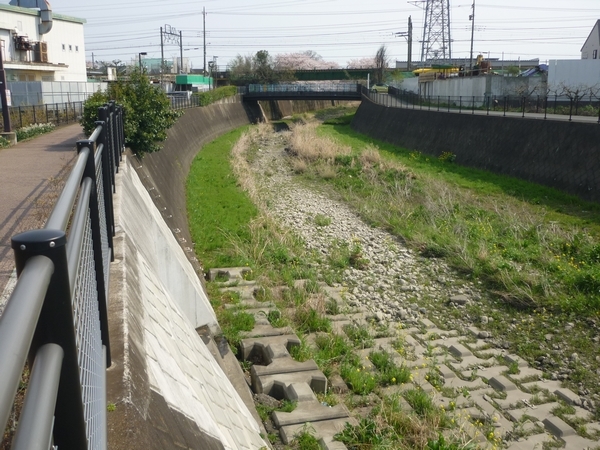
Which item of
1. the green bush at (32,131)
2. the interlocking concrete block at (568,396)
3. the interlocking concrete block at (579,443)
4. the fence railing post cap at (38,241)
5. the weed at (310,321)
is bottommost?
the interlocking concrete block at (579,443)

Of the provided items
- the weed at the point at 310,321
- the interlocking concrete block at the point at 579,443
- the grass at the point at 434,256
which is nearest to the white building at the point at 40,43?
the grass at the point at 434,256

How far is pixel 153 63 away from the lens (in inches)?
4048

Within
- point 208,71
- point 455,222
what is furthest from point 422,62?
point 455,222

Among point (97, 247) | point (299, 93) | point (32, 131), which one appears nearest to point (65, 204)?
point (97, 247)

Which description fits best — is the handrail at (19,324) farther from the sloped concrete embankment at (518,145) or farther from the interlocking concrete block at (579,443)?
the sloped concrete embankment at (518,145)

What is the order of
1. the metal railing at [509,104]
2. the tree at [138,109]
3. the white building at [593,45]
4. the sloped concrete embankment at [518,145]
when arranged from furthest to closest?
the white building at [593,45] → the metal railing at [509,104] → the sloped concrete embankment at [518,145] → the tree at [138,109]

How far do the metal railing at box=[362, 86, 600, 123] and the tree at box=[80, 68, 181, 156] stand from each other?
16139mm

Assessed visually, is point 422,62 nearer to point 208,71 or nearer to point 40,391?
point 208,71

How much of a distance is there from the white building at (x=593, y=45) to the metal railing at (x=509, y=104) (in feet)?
65.4

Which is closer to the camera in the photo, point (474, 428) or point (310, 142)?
point (474, 428)

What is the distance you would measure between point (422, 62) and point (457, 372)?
8271cm

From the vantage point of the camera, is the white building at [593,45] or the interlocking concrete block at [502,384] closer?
the interlocking concrete block at [502,384]

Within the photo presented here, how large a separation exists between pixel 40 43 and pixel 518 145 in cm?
3521

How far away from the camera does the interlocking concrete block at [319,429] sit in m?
7.23
